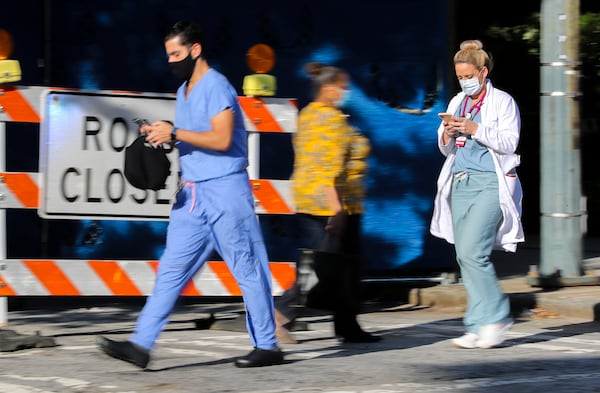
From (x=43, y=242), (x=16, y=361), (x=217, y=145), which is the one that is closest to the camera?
(x=217, y=145)

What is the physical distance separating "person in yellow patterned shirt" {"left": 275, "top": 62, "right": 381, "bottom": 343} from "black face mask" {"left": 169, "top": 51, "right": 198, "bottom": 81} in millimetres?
1177

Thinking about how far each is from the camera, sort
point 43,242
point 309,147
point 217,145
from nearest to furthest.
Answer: point 217,145, point 309,147, point 43,242

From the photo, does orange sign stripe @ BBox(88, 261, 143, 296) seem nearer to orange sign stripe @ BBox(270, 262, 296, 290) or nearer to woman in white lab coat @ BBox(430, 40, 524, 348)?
orange sign stripe @ BBox(270, 262, 296, 290)

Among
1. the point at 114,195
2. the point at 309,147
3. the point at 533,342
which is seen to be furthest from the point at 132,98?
the point at 533,342

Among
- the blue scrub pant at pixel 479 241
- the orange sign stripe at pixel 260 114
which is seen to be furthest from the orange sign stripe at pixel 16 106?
the blue scrub pant at pixel 479 241

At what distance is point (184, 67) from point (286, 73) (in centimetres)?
355

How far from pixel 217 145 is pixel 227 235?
489 millimetres

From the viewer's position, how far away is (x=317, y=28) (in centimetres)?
1082

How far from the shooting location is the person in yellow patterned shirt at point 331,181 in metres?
8.17

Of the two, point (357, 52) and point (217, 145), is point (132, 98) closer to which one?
point (217, 145)

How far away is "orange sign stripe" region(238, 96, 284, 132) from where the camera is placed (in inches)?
352

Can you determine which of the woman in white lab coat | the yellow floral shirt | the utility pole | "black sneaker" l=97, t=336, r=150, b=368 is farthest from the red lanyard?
the utility pole

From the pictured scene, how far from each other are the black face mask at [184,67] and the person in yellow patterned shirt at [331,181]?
3.86 feet

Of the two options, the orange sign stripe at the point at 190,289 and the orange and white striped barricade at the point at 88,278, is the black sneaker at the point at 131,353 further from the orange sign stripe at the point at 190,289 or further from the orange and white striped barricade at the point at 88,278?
the orange sign stripe at the point at 190,289
